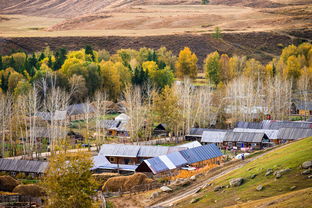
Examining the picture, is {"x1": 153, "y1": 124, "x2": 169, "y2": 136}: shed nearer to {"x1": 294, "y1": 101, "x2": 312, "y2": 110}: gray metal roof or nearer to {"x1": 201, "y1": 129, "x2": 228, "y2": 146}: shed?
{"x1": 201, "y1": 129, "x2": 228, "y2": 146}: shed

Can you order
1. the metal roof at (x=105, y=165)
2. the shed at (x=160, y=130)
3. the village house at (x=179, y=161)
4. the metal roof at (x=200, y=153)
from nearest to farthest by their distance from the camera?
the village house at (x=179, y=161) < the metal roof at (x=105, y=165) < the metal roof at (x=200, y=153) < the shed at (x=160, y=130)

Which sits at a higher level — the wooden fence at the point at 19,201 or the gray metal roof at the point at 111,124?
the wooden fence at the point at 19,201

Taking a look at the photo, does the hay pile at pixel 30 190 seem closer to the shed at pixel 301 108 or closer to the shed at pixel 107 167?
the shed at pixel 107 167

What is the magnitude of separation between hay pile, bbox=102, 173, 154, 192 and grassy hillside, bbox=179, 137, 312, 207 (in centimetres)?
874

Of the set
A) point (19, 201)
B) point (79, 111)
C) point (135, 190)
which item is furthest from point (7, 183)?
point (79, 111)

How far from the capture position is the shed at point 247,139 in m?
83.2

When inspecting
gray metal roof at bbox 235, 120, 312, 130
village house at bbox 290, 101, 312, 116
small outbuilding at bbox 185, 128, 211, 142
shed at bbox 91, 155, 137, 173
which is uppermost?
shed at bbox 91, 155, 137, 173

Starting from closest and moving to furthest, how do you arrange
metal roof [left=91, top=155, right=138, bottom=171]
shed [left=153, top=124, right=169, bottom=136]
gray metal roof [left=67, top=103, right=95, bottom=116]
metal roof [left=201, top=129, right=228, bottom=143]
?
metal roof [left=91, top=155, right=138, bottom=171] → metal roof [left=201, top=129, right=228, bottom=143] → shed [left=153, top=124, right=169, bottom=136] → gray metal roof [left=67, top=103, right=95, bottom=116]

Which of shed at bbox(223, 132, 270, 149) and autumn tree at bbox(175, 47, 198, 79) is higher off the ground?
autumn tree at bbox(175, 47, 198, 79)

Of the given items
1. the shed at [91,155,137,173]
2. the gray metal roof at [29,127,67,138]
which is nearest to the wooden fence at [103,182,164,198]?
the shed at [91,155,137,173]

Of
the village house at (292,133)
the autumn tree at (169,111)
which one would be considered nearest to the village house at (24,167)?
the autumn tree at (169,111)

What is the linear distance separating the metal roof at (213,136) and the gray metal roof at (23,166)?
28.1 meters

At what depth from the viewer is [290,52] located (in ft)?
514

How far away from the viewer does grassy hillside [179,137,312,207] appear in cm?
Result: 4659
